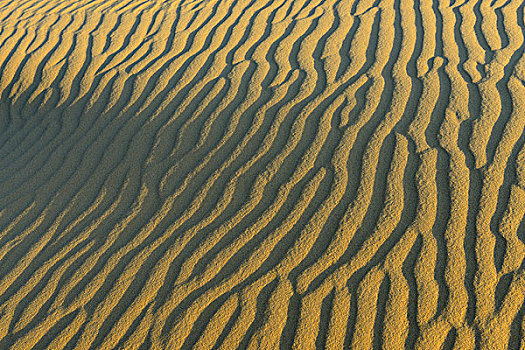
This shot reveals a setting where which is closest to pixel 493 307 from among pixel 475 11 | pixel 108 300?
pixel 108 300

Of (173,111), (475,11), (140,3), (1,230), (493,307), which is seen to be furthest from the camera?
(140,3)

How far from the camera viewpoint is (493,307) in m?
2.17

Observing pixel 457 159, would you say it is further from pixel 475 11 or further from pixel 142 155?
pixel 475 11

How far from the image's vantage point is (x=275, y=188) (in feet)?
9.71

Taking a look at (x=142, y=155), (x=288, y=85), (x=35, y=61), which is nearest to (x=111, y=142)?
(x=142, y=155)

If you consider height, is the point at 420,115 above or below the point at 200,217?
below

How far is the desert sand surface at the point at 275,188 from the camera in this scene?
91.1 inches

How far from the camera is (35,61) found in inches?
190

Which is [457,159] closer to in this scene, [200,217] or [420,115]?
[420,115]

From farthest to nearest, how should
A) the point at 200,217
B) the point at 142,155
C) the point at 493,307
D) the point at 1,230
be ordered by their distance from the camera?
1. the point at 142,155
2. the point at 1,230
3. the point at 200,217
4. the point at 493,307

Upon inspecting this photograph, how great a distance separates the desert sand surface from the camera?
231 cm

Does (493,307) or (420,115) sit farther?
(420,115)

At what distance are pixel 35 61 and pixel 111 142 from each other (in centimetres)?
187

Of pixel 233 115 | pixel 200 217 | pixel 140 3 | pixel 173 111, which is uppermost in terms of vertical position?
pixel 140 3
